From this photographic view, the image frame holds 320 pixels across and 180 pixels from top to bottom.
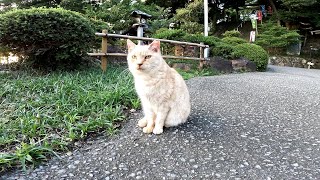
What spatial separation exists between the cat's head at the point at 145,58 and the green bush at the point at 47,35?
3.33 metres

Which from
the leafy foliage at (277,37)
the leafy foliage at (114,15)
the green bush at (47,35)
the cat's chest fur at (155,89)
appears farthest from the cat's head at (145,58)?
the leafy foliage at (277,37)

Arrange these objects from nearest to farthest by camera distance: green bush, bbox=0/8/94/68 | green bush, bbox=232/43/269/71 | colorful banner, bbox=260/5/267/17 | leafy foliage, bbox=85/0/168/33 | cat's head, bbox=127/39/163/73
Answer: cat's head, bbox=127/39/163/73, green bush, bbox=0/8/94/68, leafy foliage, bbox=85/0/168/33, green bush, bbox=232/43/269/71, colorful banner, bbox=260/5/267/17

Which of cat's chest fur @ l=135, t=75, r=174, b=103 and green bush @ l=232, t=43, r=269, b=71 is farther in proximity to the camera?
green bush @ l=232, t=43, r=269, b=71

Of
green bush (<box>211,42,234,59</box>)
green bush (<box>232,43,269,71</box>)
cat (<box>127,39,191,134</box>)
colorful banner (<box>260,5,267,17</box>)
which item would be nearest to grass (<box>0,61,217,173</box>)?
cat (<box>127,39,191,134</box>)

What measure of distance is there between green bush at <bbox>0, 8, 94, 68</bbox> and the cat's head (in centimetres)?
333

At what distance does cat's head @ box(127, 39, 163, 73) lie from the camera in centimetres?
284

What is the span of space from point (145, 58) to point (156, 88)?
35cm

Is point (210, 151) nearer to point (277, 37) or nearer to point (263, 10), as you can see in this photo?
point (277, 37)

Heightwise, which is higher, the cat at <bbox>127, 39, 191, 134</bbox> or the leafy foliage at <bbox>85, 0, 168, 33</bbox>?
the leafy foliage at <bbox>85, 0, 168, 33</bbox>

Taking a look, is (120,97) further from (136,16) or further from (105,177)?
(136,16)

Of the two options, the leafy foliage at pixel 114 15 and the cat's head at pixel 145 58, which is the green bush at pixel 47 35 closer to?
the cat's head at pixel 145 58

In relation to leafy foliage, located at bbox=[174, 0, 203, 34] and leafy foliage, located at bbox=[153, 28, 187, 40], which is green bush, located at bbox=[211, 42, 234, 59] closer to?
leafy foliage, located at bbox=[153, 28, 187, 40]

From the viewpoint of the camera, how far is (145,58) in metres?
Answer: 2.86

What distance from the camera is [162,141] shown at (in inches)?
118
